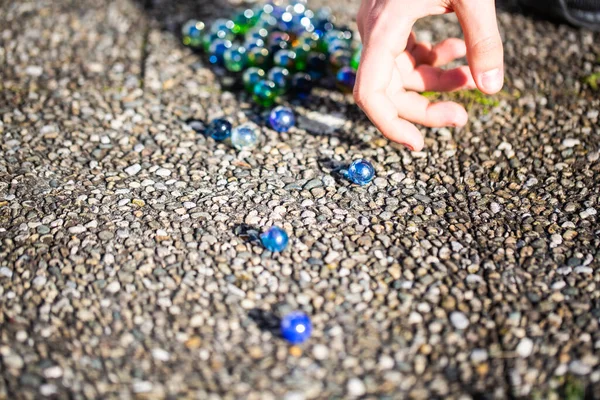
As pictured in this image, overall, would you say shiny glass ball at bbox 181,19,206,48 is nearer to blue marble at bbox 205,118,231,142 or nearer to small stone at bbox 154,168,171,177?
blue marble at bbox 205,118,231,142

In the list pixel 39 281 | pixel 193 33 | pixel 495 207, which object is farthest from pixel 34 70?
pixel 495 207

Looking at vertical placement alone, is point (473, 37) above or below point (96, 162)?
above

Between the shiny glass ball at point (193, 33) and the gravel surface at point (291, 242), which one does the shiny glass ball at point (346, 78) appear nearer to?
the gravel surface at point (291, 242)

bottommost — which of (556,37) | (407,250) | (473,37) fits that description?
(407,250)

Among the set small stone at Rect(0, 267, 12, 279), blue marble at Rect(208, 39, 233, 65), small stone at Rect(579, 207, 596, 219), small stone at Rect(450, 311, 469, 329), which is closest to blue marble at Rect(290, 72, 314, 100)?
blue marble at Rect(208, 39, 233, 65)

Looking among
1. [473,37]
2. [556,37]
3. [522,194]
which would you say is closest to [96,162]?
[473,37]

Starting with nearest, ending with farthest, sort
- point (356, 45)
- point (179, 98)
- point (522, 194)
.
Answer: point (522, 194)
point (179, 98)
point (356, 45)

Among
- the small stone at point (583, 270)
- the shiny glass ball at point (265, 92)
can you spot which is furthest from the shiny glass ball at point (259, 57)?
the small stone at point (583, 270)

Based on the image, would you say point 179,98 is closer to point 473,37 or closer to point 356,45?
point 356,45
